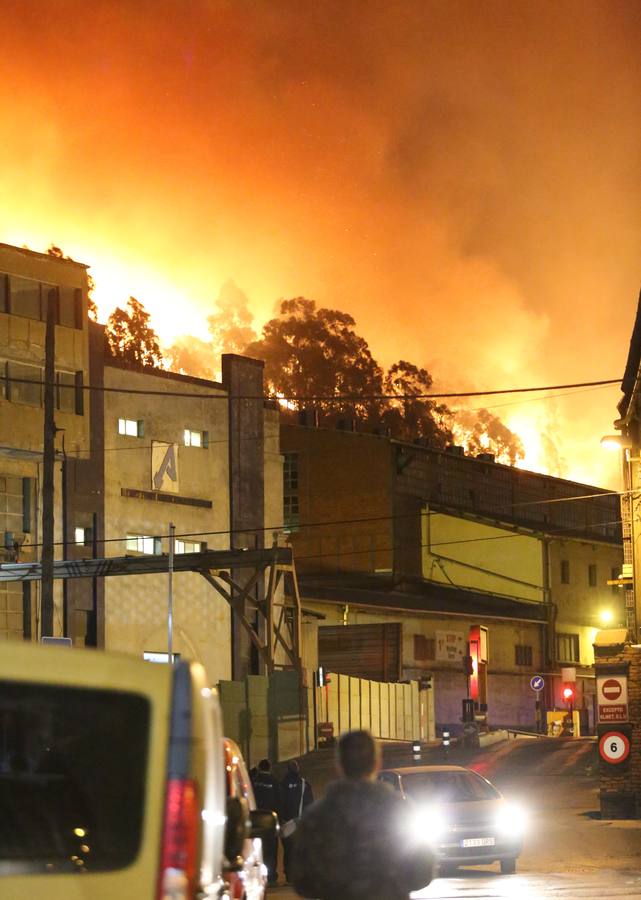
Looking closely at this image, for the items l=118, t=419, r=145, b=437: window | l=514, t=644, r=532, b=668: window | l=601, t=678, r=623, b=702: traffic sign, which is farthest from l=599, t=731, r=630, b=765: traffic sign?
l=514, t=644, r=532, b=668: window

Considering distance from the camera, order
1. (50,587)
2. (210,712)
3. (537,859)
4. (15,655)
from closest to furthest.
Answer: (15,655) < (210,712) < (537,859) < (50,587)

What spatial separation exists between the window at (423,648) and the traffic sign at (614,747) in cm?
3305

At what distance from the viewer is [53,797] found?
6.68 m

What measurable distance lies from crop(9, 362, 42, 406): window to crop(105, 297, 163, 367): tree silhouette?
47571mm

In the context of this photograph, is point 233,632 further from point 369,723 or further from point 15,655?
point 15,655

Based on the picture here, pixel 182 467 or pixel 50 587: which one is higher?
pixel 182 467

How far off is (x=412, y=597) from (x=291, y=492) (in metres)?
9.92

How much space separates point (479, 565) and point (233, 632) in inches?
929

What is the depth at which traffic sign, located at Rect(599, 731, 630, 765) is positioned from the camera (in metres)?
33.8

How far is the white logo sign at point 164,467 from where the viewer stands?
5523cm

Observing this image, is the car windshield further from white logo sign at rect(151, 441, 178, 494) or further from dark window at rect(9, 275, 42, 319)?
white logo sign at rect(151, 441, 178, 494)

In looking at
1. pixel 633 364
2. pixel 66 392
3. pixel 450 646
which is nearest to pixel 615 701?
pixel 633 364

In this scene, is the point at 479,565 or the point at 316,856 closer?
the point at 316,856

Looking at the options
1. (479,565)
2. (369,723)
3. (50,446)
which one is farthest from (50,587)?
(479,565)
